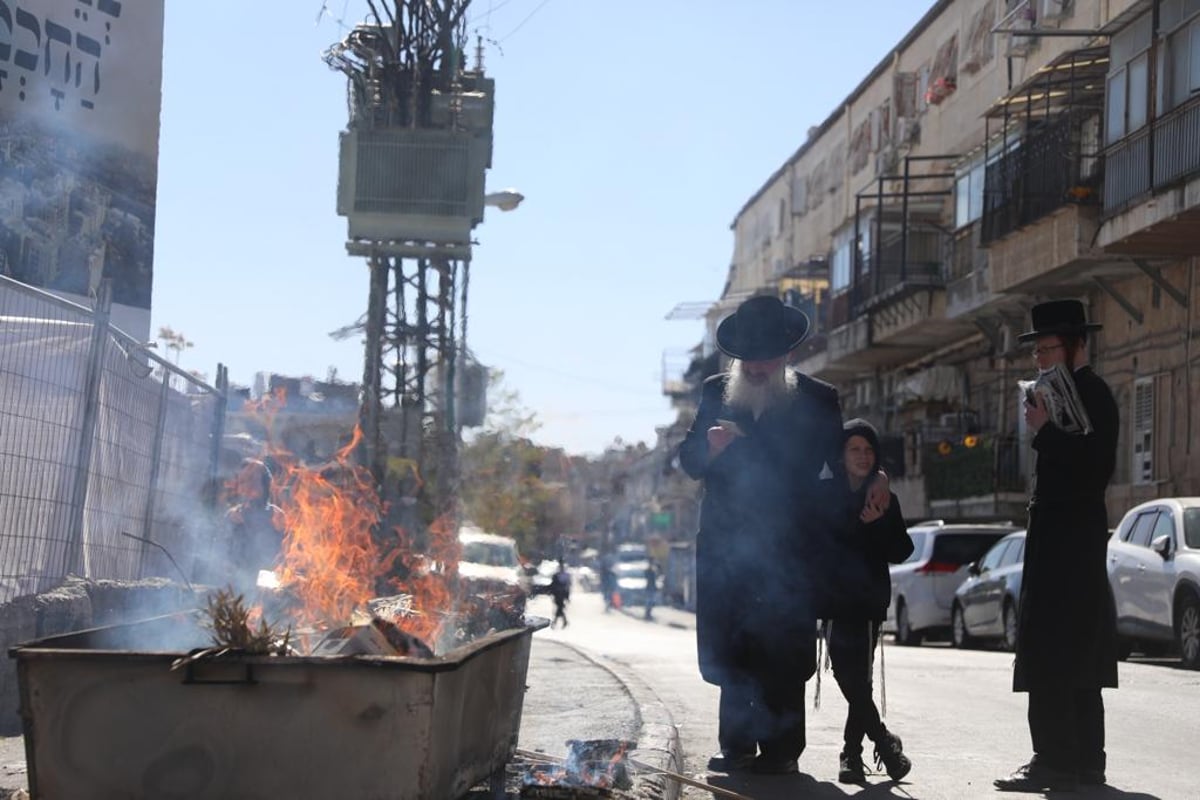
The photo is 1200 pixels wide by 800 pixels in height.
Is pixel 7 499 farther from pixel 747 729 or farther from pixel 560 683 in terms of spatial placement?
pixel 560 683

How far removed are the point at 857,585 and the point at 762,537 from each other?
496mm

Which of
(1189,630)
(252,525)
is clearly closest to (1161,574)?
(1189,630)

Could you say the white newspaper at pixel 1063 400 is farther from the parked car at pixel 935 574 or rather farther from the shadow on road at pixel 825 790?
the parked car at pixel 935 574

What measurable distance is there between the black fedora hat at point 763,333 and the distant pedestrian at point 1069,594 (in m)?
1.05

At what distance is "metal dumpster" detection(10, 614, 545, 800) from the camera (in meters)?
4.98

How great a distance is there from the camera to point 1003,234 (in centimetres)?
3066

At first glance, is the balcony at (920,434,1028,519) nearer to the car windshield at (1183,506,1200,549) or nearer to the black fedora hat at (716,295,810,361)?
the car windshield at (1183,506,1200,549)

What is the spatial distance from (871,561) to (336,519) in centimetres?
237

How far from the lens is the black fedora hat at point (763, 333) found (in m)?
7.29

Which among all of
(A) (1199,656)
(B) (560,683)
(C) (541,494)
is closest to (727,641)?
(B) (560,683)

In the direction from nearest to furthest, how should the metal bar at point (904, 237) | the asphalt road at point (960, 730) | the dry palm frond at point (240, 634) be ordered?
1. the dry palm frond at point (240, 634)
2. the asphalt road at point (960, 730)
3. the metal bar at point (904, 237)

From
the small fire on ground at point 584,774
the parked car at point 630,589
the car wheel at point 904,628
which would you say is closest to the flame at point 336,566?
the small fire on ground at point 584,774

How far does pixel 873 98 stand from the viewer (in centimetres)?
4922

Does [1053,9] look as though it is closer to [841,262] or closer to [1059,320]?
[841,262]
